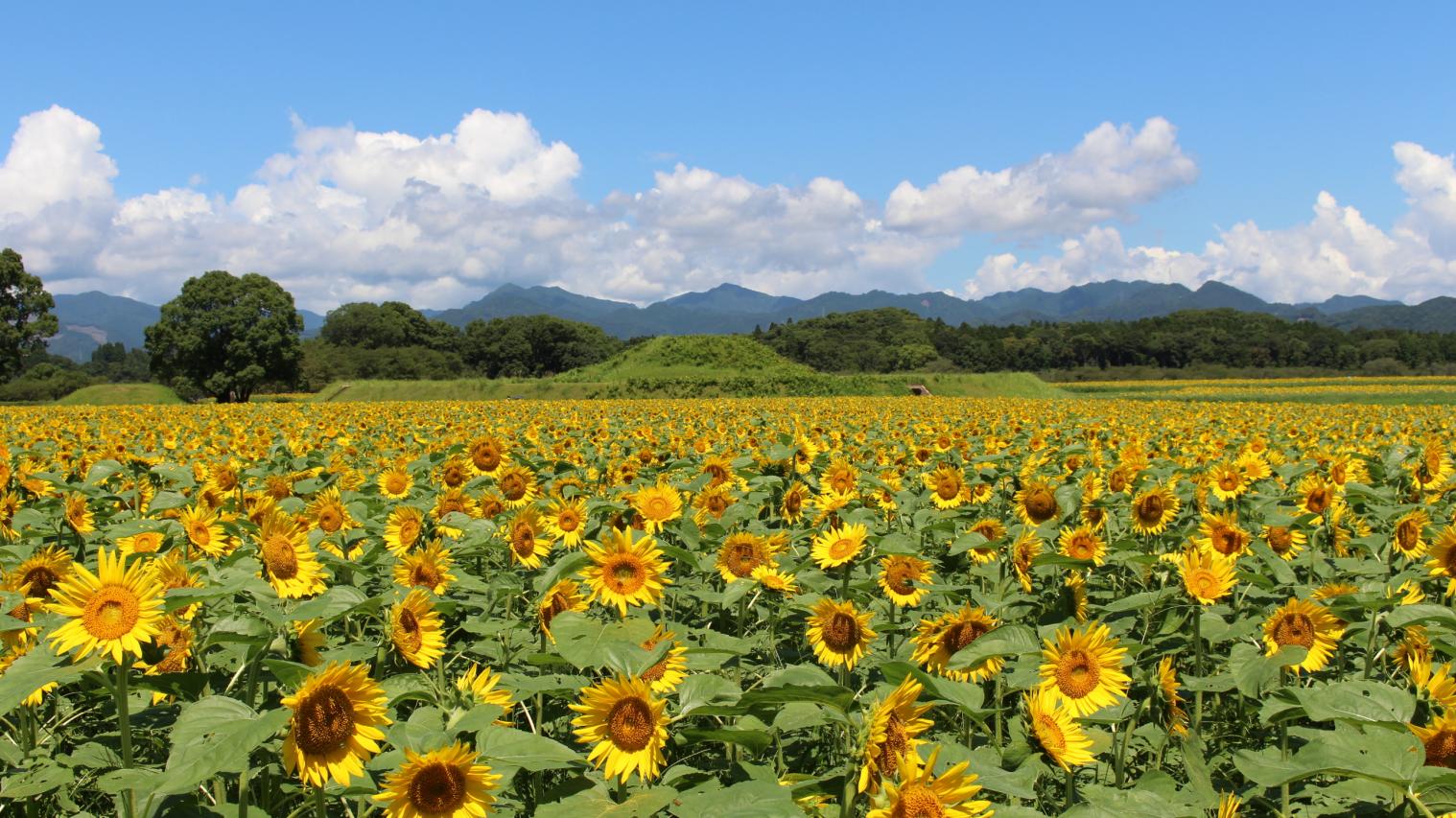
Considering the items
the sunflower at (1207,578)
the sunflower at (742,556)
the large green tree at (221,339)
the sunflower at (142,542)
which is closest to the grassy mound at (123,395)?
the large green tree at (221,339)

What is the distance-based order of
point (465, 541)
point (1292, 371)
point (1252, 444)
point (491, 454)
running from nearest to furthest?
point (465, 541), point (491, 454), point (1252, 444), point (1292, 371)

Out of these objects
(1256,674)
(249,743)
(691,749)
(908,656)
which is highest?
(249,743)

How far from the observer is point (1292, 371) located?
92250mm

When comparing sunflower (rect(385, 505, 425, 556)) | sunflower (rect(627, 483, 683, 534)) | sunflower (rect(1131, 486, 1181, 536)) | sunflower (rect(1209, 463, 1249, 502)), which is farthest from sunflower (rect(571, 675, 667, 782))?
sunflower (rect(1209, 463, 1249, 502))

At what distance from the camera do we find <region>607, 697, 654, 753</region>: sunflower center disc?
201cm

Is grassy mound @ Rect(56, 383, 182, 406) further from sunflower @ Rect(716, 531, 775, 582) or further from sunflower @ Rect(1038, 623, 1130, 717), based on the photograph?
sunflower @ Rect(1038, 623, 1130, 717)

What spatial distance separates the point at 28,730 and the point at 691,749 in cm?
219

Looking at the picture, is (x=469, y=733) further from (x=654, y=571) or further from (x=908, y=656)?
(x=908, y=656)

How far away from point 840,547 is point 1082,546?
4.26ft

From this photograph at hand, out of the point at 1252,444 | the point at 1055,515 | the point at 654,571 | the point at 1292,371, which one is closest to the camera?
the point at 654,571

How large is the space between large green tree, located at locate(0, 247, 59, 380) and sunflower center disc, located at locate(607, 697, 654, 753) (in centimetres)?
7098

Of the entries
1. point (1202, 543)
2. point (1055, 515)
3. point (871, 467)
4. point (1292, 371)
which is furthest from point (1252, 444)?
point (1292, 371)

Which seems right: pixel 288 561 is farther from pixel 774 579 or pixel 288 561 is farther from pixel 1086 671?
pixel 1086 671

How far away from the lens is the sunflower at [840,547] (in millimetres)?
3604
